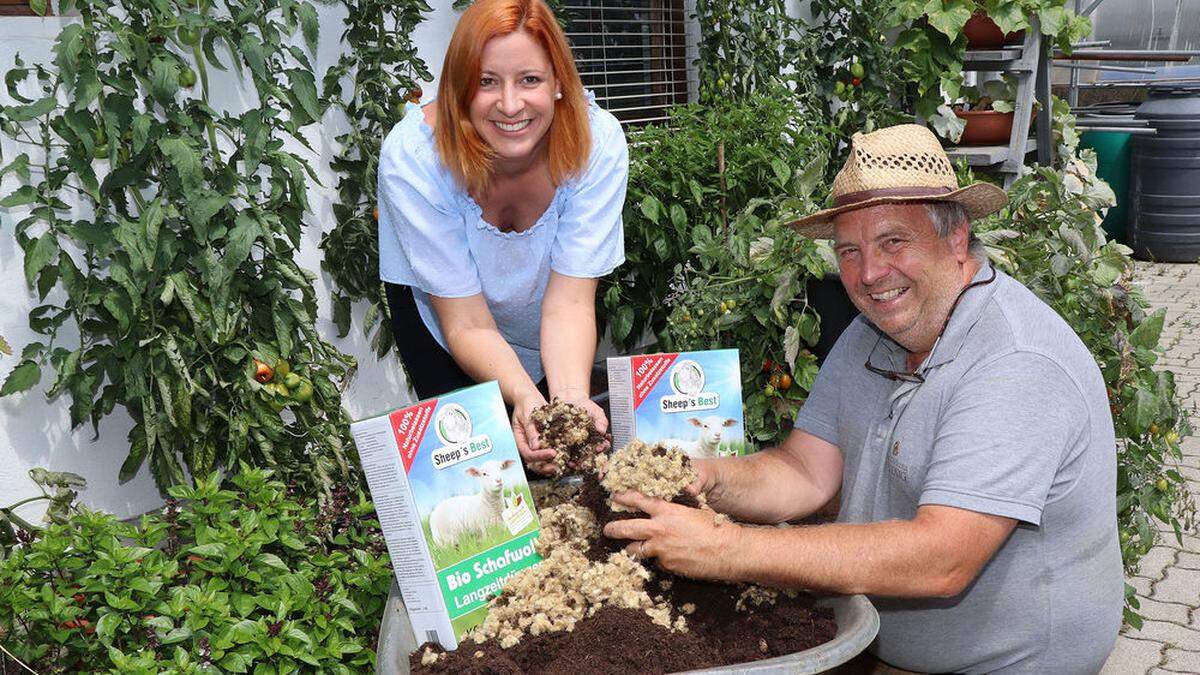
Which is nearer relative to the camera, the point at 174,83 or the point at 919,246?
the point at 919,246

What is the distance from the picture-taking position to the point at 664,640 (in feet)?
5.03

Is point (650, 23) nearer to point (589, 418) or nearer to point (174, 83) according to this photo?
point (174, 83)

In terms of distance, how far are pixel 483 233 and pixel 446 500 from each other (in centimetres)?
94

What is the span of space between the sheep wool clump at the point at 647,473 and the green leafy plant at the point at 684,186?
209 centimetres

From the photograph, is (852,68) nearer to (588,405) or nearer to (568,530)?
(588,405)

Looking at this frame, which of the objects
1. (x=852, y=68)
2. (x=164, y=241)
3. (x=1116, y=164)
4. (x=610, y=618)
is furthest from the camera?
(x=1116, y=164)

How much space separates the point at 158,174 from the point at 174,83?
253 mm

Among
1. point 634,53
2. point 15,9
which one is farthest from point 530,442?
point 634,53

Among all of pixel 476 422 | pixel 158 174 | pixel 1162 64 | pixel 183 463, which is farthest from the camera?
pixel 1162 64

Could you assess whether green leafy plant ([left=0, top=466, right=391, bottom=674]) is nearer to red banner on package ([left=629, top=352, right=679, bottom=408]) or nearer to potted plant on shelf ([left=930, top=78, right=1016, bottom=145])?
red banner on package ([left=629, top=352, right=679, bottom=408])

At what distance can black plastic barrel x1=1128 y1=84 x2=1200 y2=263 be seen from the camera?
853 cm

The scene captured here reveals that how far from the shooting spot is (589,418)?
6.55ft

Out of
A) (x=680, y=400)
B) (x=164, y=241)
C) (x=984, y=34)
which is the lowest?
(x=680, y=400)

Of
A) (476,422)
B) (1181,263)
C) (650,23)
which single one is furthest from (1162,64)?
(476,422)
